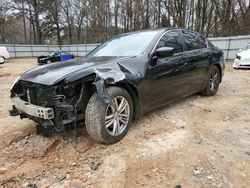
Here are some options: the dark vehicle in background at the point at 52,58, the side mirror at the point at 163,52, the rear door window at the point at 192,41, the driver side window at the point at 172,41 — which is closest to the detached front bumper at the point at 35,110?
the side mirror at the point at 163,52

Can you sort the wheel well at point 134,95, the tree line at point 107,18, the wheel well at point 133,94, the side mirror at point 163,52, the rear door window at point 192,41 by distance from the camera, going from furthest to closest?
the tree line at point 107,18 → the rear door window at point 192,41 → the side mirror at point 163,52 → the wheel well at point 134,95 → the wheel well at point 133,94

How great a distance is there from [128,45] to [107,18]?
27.1m

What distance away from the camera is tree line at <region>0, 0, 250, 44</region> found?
62.8ft

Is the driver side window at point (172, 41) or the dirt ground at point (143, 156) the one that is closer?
the dirt ground at point (143, 156)

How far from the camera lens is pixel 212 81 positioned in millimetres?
5156

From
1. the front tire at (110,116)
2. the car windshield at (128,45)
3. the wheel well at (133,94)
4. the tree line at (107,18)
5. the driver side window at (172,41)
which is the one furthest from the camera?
the tree line at (107,18)

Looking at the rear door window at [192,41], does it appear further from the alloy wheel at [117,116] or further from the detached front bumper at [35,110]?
the detached front bumper at [35,110]

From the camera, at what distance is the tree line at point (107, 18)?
19.2 meters

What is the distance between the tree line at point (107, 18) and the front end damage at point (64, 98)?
57.9 feet

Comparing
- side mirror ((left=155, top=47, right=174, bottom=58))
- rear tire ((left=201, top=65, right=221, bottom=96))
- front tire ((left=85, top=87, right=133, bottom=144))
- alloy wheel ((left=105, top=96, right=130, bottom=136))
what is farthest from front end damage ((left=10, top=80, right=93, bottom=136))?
rear tire ((left=201, top=65, right=221, bottom=96))

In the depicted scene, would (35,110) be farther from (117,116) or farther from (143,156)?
(143,156)

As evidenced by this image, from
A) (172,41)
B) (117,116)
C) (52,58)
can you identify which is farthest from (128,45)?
(52,58)

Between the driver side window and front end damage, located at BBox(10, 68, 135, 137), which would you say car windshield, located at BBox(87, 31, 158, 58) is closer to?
the driver side window

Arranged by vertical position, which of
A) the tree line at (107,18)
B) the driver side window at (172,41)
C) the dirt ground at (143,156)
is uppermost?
the tree line at (107,18)
